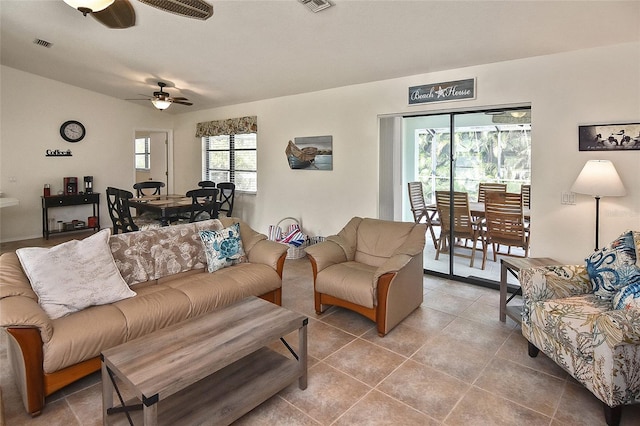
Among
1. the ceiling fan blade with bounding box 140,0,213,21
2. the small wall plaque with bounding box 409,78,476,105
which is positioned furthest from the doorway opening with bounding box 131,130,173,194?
the ceiling fan blade with bounding box 140,0,213,21

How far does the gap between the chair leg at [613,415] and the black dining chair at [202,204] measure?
4799 millimetres

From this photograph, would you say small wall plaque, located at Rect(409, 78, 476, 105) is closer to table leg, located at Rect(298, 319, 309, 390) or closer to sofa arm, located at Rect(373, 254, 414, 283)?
sofa arm, located at Rect(373, 254, 414, 283)

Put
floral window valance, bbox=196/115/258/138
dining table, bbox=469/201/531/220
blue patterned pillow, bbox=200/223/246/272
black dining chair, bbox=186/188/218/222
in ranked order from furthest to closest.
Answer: floral window valance, bbox=196/115/258/138
black dining chair, bbox=186/188/218/222
dining table, bbox=469/201/531/220
blue patterned pillow, bbox=200/223/246/272

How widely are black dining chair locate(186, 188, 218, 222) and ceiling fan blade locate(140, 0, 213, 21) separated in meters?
2.96

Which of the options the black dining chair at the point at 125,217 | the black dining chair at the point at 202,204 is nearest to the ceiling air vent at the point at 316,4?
the black dining chair at the point at 202,204

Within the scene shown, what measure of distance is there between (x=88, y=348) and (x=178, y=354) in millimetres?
752

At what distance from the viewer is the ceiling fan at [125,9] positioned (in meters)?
2.24

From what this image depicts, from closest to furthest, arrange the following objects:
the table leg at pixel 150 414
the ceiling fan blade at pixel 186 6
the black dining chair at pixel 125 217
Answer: the table leg at pixel 150 414
the ceiling fan blade at pixel 186 6
the black dining chair at pixel 125 217

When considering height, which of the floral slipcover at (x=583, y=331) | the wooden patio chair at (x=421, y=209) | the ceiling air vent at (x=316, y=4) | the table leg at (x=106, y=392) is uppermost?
the ceiling air vent at (x=316, y=4)

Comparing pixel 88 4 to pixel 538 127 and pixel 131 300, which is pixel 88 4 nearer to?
pixel 131 300

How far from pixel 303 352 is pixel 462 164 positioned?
3005 mm

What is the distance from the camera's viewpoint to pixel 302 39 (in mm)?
3697

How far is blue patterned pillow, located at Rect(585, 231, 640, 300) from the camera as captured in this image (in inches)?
92.5

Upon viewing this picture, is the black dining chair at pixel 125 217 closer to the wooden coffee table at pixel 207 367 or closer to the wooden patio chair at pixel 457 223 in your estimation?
the wooden coffee table at pixel 207 367
